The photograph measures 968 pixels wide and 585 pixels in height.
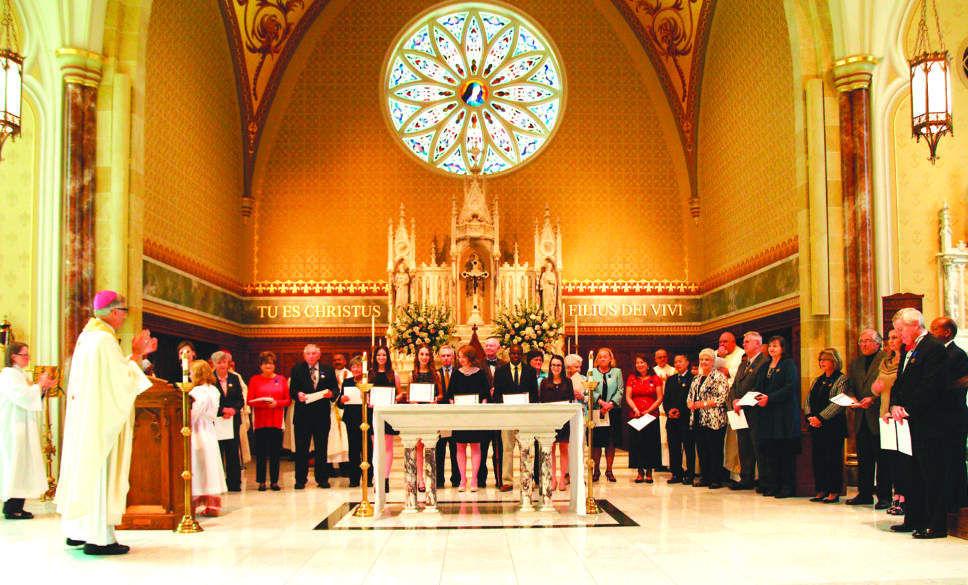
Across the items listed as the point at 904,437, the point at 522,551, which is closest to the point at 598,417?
the point at 904,437

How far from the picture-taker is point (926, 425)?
20.0ft

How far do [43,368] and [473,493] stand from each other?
174 inches

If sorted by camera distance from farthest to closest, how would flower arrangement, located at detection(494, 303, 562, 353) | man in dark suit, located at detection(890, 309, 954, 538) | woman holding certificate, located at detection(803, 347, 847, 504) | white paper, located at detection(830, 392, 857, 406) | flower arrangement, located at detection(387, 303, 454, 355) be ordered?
flower arrangement, located at detection(387, 303, 454, 355) < flower arrangement, located at detection(494, 303, 562, 353) < woman holding certificate, located at detection(803, 347, 847, 504) < white paper, located at detection(830, 392, 857, 406) < man in dark suit, located at detection(890, 309, 954, 538)

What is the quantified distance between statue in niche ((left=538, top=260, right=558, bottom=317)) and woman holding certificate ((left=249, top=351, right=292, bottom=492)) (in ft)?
19.5

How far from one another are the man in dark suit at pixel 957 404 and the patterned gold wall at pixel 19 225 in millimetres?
8856

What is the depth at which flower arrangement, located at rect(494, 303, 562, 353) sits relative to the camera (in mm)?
12170

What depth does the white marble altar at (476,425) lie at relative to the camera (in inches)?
291

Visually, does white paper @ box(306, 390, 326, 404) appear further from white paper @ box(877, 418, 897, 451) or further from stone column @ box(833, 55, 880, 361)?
stone column @ box(833, 55, 880, 361)

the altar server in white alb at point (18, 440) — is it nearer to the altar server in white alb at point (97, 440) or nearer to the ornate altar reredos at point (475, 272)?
the altar server in white alb at point (97, 440)

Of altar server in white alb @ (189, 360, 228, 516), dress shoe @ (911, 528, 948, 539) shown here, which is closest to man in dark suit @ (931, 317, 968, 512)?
dress shoe @ (911, 528, 948, 539)

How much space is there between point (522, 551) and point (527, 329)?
6368 millimetres

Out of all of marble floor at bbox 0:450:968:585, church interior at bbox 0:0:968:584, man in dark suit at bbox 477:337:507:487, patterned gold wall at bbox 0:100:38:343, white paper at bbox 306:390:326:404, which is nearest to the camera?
marble floor at bbox 0:450:968:585

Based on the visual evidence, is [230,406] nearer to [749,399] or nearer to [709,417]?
[709,417]

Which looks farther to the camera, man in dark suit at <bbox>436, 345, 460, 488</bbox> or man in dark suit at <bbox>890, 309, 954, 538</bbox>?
man in dark suit at <bbox>436, 345, 460, 488</bbox>
